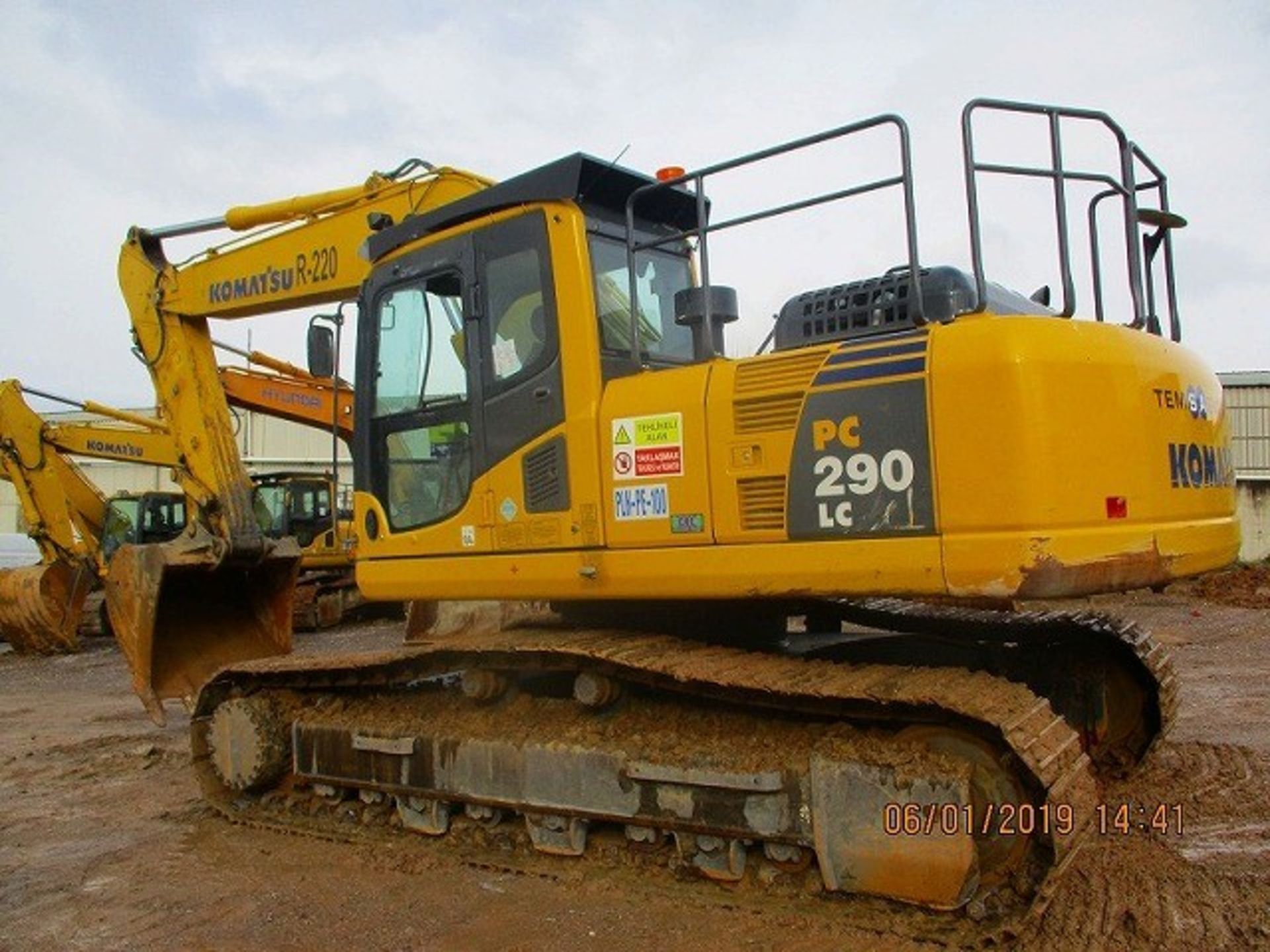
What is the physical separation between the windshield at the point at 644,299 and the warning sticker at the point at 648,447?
0.47 metres

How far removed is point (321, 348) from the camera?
18.7 ft

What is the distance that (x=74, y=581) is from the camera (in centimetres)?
1537

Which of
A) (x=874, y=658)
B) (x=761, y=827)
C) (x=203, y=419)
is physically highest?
(x=203, y=419)

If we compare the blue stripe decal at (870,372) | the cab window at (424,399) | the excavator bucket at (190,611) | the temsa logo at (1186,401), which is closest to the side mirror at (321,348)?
the cab window at (424,399)

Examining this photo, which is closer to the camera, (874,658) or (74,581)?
(874,658)

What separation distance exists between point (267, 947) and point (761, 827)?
1992 millimetres

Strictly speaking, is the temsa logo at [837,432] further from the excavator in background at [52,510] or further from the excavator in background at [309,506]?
the excavator in background at [52,510]

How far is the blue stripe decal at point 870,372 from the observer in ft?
12.7

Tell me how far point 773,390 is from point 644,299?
1292mm

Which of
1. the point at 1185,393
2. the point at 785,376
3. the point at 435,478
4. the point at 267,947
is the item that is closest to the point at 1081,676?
the point at 1185,393

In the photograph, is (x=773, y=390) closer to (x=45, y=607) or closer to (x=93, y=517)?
(x=45, y=607)

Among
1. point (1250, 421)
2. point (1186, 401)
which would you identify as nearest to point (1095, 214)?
point (1186, 401)

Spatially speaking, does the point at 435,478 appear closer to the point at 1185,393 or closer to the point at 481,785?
the point at 481,785

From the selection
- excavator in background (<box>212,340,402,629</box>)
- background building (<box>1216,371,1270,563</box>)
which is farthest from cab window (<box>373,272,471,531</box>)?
background building (<box>1216,371,1270,563</box>)
